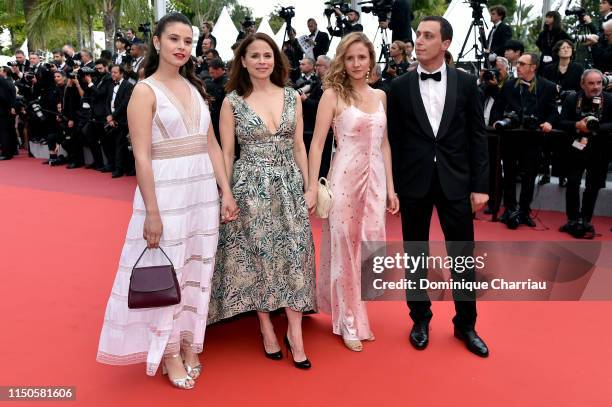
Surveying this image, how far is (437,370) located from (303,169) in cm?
133

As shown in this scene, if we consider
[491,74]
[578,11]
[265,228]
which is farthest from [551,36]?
[265,228]

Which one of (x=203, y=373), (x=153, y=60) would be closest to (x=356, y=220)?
(x=203, y=373)

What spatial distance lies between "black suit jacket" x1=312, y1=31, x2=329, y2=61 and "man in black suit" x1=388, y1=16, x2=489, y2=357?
6990 millimetres

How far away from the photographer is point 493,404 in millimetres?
2730

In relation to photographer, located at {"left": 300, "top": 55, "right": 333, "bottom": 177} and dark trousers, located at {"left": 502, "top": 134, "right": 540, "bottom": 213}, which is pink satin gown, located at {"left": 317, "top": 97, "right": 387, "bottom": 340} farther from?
photographer, located at {"left": 300, "top": 55, "right": 333, "bottom": 177}

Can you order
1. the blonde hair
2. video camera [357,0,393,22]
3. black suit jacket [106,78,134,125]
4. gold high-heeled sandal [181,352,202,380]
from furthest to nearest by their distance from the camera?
black suit jacket [106,78,134,125], video camera [357,0,393,22], the blonde hair, gold high-heeled sandal [181,352,202,380]

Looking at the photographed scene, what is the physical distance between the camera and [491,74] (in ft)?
21.4

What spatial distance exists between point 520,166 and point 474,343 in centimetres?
358

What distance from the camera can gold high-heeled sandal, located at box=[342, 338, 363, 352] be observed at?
3.31 meters

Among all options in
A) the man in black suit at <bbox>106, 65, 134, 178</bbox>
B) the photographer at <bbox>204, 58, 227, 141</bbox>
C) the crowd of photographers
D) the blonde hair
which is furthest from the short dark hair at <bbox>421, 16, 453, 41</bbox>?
the man in black suit at <bbox>106, 65, 134, 178</bbox>

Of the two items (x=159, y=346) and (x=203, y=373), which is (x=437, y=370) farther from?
(x=159, y=346)

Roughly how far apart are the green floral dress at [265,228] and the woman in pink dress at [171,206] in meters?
0.16

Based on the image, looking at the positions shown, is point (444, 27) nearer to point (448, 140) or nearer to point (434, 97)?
point (434, 97)

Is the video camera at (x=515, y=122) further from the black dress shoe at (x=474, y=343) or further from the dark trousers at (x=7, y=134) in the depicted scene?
the dark trousers at (x=7, y=134)
